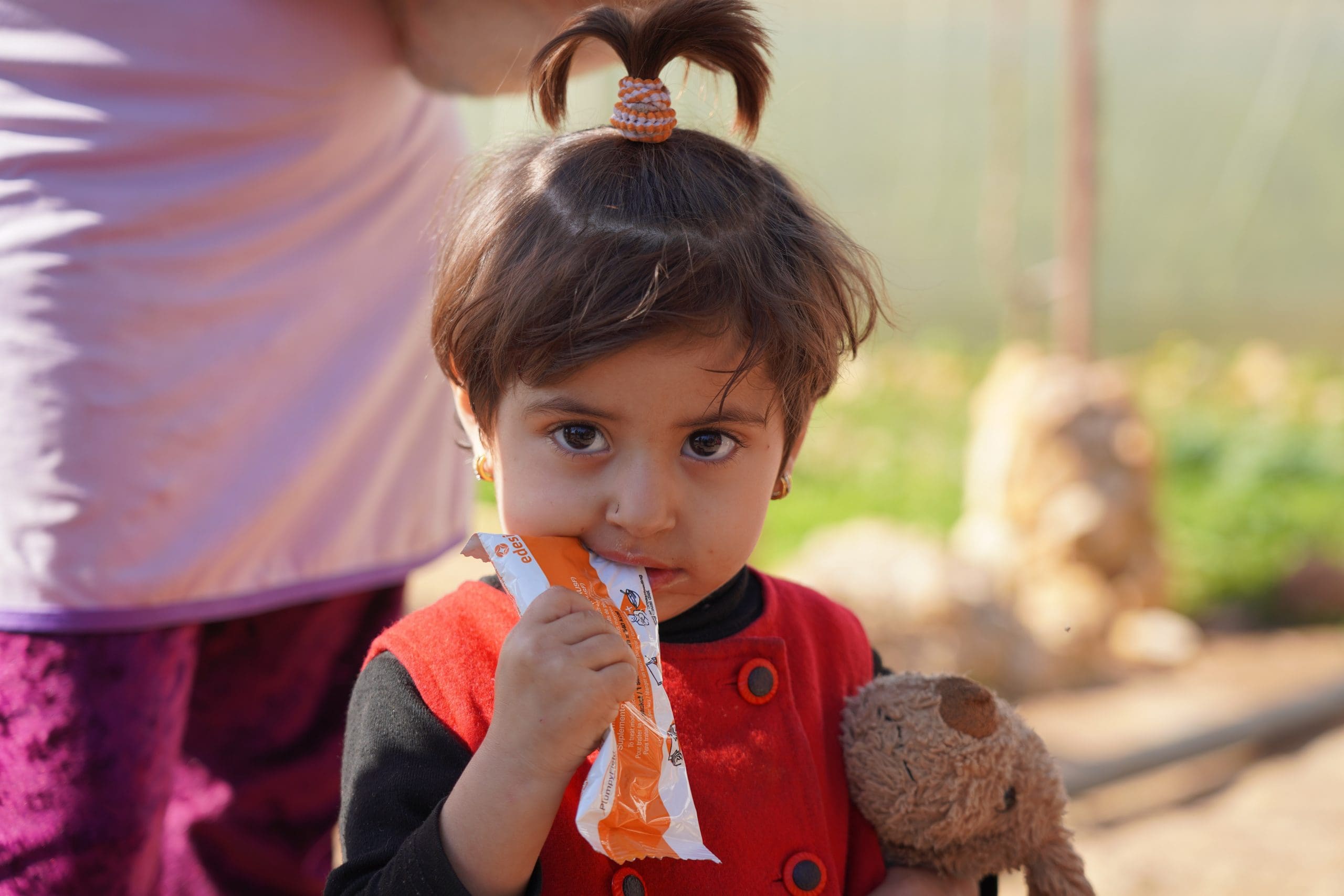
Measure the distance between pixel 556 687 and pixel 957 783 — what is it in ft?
1.59

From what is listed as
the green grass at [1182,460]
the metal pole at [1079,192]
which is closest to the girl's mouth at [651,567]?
the green grass at [1182,460]

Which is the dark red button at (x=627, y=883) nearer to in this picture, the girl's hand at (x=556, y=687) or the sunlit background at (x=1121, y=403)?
the girl's hand at (x=556, y=687)

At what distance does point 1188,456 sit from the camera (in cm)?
736

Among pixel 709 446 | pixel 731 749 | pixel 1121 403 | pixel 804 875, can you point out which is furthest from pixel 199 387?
pixel 1121 403

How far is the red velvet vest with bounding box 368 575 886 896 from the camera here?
1.13 meters

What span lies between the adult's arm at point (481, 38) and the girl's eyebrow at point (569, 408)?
50 cm

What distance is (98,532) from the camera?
128 cm

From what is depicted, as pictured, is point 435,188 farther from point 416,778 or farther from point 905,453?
point 905,453

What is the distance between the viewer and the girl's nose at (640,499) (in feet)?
3.53

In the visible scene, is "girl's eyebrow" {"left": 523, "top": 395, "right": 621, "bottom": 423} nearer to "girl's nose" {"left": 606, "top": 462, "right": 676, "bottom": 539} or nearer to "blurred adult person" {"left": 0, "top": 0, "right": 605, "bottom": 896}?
"girl's nose" {"left": 606, "top": 462, "right": 676, "bottom": 539}

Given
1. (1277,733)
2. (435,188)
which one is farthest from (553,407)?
(1277,733)

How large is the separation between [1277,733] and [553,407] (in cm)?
382

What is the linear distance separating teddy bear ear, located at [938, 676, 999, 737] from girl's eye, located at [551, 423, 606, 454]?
48cm

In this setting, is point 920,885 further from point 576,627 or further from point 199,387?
point 199,387
